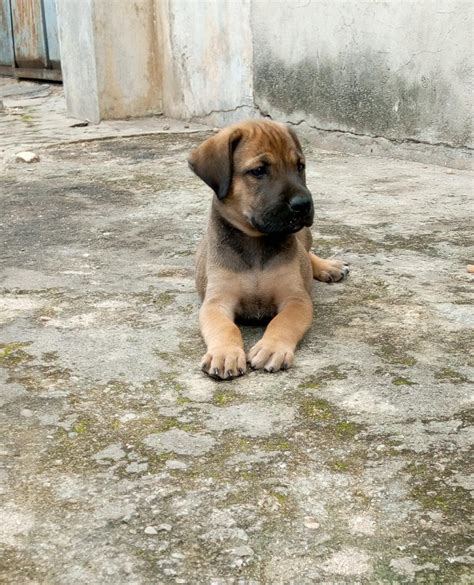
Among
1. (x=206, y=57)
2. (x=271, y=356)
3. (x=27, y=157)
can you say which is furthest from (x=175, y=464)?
(x=206, y=57)

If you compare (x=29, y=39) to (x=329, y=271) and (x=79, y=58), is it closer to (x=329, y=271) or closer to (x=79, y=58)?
(x=79, y=58)

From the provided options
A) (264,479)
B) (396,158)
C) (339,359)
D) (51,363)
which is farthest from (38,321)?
(396,158)

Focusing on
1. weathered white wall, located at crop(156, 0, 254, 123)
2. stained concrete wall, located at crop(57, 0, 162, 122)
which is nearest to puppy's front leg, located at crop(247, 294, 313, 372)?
weathered white wall, located at crop(156, 0, 254, 123)

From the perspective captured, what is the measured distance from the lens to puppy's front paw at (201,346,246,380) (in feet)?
13.0

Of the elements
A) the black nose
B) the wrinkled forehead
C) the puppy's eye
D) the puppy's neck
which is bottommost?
the puppy's neck

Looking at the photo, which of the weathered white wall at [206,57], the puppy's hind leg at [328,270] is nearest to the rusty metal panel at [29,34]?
the weathered white wall at [206,57]

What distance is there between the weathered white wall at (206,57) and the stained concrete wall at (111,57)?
0.18m

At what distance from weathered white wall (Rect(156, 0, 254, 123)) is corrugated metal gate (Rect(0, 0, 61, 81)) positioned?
4.03 meters

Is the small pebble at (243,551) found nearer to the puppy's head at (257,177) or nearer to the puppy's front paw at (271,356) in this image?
the puppy's front paw at (271,356)

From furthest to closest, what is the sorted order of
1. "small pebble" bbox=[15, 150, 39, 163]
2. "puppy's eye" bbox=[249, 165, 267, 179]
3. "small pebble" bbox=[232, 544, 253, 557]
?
"small pebble" bbox=[15, 150, 39, 163]
"puppy's eye" bbox=[249, 165, 267, 179]
"small pebble" bbox=[232, 544, 253, 557]

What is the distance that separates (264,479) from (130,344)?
1.48 meters

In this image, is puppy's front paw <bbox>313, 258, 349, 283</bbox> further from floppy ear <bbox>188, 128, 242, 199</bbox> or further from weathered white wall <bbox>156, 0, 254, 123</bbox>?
weathered white wall <bbox>156, 0, 254, 123</bbox>

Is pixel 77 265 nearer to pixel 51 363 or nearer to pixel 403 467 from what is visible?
pixel 51 363

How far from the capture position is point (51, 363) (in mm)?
4230
